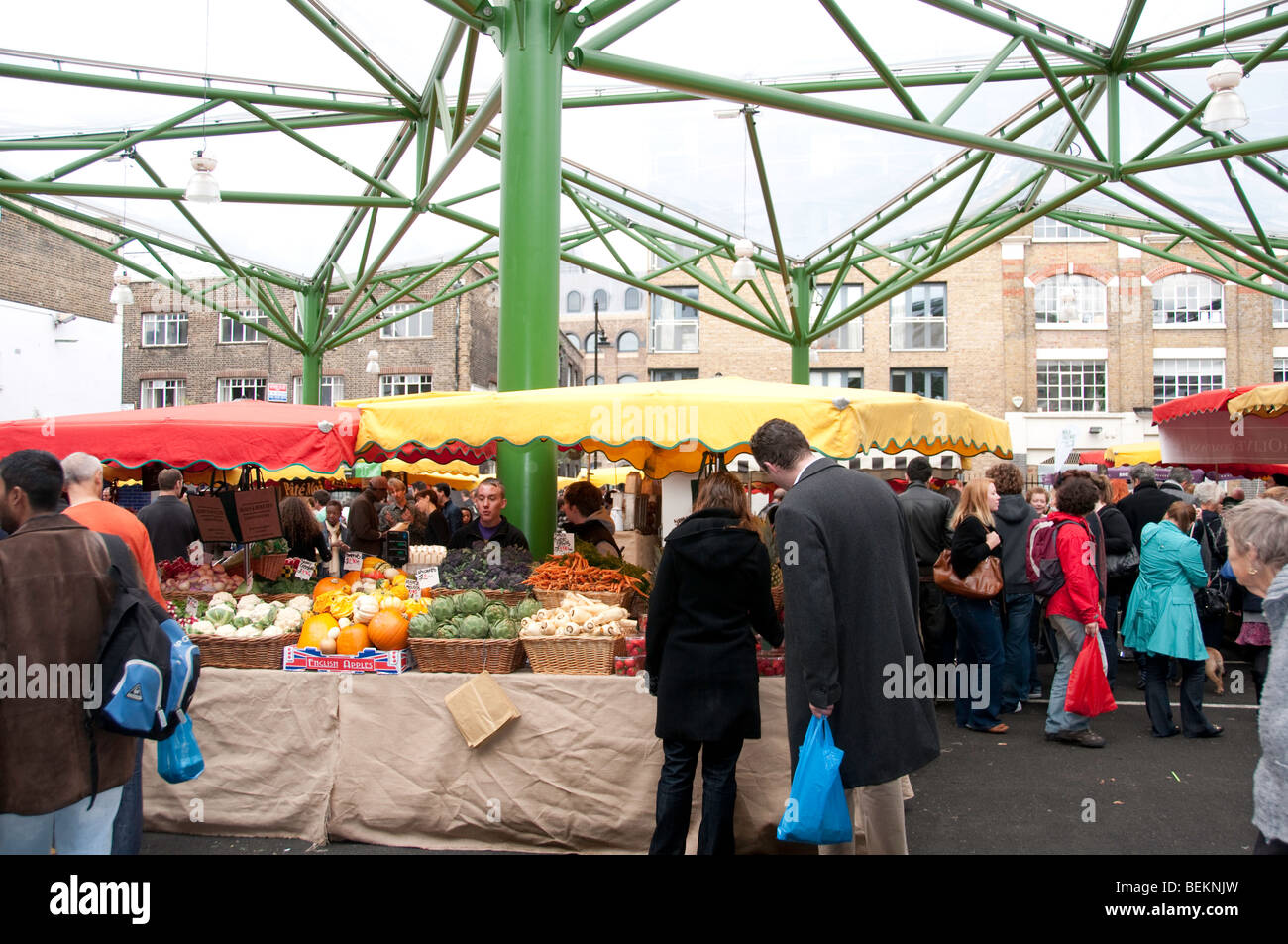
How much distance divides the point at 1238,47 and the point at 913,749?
9.60 meters

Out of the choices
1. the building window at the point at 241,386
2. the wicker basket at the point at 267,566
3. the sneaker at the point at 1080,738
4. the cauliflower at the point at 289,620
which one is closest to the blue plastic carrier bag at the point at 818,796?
the cauliflower at the point at 289,620

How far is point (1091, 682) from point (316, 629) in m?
5.19

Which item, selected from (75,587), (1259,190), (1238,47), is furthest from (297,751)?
(1259,190)

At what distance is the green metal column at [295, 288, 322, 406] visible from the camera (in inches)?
700

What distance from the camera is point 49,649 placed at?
9.89 feet

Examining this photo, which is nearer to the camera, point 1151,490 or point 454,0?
point 454,0

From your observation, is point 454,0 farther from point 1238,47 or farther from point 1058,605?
point 1238,47

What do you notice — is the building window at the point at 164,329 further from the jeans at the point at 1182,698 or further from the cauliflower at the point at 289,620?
the jeans at the point at 1182,698

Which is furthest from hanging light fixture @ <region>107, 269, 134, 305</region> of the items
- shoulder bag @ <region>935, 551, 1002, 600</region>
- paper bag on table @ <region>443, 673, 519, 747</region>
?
shoulder bag @ <region>935, 551, 1002, 600</region>

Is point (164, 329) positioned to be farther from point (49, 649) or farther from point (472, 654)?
point (49, 649)

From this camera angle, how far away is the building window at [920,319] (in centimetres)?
3136

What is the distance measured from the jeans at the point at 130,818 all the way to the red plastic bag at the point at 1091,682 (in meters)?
5.77

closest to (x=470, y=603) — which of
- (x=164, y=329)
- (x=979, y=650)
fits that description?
(x=979, y=650)

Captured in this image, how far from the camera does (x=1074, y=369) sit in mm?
30625
